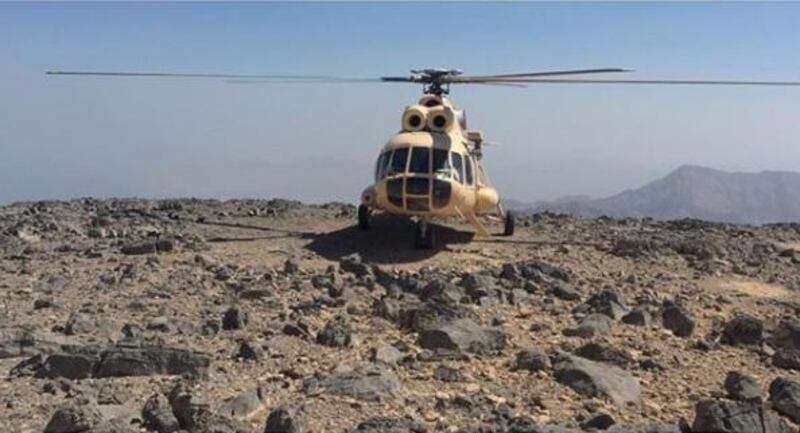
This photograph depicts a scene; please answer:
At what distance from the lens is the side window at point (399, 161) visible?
18763mm

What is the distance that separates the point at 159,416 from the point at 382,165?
40.2 ft

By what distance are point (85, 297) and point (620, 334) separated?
7.24 metres

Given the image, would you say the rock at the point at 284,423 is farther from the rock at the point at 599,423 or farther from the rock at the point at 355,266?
the rock at the point at 355,266

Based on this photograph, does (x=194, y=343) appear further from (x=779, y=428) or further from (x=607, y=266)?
(x=607, y=266)

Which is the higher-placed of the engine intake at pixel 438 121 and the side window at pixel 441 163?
the engine intake at pixel 438 121

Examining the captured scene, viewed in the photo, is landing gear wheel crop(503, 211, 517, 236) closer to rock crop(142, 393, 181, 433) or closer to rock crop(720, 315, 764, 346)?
rock crop(720, 315, 764, 346)

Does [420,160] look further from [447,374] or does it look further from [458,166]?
[447,374]

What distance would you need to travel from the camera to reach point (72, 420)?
7.29 meters

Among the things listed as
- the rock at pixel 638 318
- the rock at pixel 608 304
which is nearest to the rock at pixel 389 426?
the rock at pixel 638 318

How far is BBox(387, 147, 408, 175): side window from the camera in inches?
739

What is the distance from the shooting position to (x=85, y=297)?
42.9 feet

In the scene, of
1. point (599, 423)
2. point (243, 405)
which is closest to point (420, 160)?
point (243, 405)

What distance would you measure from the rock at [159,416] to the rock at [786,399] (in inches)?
207

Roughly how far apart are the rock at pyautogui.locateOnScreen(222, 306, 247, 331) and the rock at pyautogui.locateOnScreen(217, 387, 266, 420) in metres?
2.95
